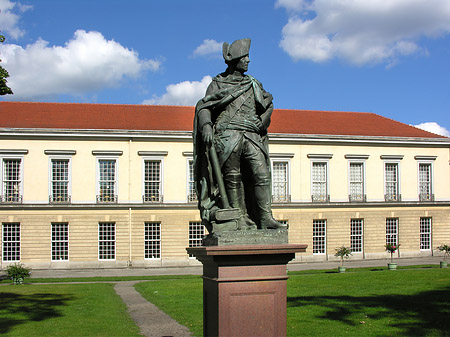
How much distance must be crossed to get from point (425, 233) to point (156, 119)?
70.8 ft

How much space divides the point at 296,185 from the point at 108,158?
42.8ft

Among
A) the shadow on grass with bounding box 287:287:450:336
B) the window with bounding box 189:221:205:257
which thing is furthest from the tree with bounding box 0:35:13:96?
the window with bounding box 189:221:205:257

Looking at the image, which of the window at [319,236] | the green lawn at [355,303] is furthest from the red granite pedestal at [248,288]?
the window at [319,236]

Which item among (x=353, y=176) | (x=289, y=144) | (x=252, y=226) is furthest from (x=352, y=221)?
(x=252, y=226)

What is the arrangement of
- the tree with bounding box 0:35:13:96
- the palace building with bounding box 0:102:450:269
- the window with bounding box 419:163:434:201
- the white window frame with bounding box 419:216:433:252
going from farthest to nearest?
1. the window with bounding box 419:163:434:201
2. the white window frame with bounding box 419:216:433:252
3. the palace building with bounding box 0:102:450:269
4. the tree with bounding box 0:35:13:96

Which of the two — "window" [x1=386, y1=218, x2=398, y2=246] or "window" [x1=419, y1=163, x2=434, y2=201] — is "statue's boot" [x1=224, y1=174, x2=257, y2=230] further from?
"window" [x1=419, y1=163, x2=434, y2=201]

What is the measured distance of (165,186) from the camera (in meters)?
36.8

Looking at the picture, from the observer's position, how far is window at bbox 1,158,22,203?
34.9m

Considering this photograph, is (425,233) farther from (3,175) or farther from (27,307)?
(27,307)

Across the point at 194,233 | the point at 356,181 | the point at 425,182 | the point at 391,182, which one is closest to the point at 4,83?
the point at 194,233

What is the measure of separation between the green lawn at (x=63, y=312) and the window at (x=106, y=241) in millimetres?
12592

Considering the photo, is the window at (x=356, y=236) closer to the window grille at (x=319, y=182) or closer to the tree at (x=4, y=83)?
the window grille at (x=319, y=182)

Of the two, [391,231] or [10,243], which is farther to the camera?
[391,231]

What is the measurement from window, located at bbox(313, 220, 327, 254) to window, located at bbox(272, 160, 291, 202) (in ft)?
9.49
